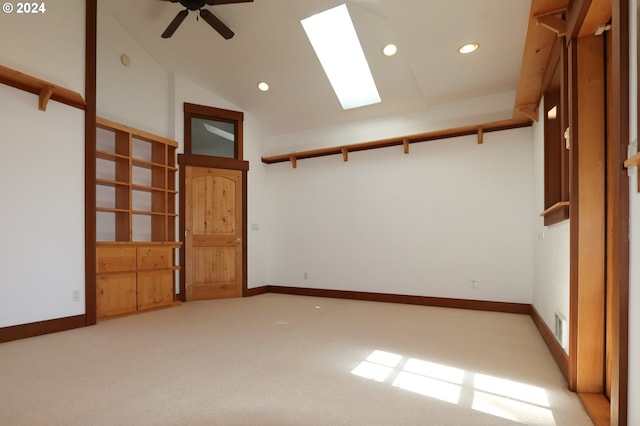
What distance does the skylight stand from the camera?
4676 mm

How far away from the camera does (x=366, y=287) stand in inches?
215

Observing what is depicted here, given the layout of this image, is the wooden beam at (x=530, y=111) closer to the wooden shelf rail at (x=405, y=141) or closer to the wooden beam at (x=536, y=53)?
the wooden beam at (x=536, y=53)

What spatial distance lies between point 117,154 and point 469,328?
15.2 ft

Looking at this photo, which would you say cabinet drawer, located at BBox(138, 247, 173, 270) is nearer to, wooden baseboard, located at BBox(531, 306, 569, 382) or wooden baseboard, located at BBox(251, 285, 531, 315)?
wooden baseboard, located at BBox(251, 285, 531, 315)

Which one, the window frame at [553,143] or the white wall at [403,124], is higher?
the white wall at [403,124]

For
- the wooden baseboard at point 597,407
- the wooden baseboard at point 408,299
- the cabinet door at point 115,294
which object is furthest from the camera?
the wooden baseboard at point 408,299

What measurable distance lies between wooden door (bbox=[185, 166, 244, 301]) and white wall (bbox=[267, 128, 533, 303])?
0.77 m

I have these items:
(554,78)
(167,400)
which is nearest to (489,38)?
(554,78)

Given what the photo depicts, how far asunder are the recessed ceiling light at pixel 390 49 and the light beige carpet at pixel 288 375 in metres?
3.24

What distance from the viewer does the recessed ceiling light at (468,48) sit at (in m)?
→ 3.73

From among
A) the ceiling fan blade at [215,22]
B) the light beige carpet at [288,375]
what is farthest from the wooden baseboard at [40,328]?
the ceiling fan blade at [215,22]

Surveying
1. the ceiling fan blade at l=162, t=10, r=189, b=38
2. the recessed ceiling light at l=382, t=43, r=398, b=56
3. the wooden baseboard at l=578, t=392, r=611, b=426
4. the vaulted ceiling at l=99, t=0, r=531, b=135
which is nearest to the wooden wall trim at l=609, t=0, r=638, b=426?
the wooden baseboard at l=578, t=392, r=611, b=426

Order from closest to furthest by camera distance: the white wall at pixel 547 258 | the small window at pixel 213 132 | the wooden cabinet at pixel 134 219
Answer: the white wall at pixel 547 258 → the wooden cabinet at pixel 134 219 → the small window at pixel 213 132

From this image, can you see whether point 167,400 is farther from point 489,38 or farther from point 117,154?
point 489,38
